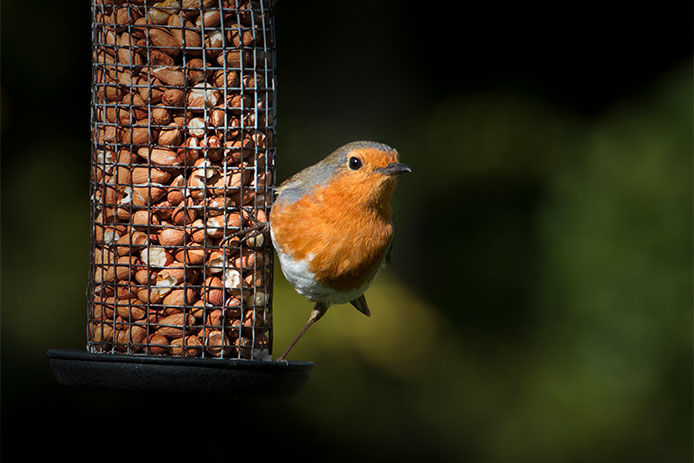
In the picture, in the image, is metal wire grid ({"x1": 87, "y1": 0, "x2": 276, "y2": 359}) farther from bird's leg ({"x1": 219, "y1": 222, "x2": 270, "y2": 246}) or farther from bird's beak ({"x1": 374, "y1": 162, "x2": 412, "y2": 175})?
bird's beak ({"x1": 374, "y1": 162, "x2": 412, "y2": 175})

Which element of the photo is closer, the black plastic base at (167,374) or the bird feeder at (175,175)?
the black plastic base at (167,374)

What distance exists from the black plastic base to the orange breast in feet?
1.42

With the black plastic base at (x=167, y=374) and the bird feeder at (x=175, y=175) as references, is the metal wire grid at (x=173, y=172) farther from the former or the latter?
the black plastic base at (x=167, y=374)

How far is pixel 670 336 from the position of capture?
17.8ft

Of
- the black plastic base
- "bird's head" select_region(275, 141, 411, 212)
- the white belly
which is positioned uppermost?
"bird's head" select_region(275, 141, 411, 212)

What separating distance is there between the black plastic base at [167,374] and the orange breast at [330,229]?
433 millimetres

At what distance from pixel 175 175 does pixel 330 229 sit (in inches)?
22.7

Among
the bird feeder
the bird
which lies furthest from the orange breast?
the bird feeder

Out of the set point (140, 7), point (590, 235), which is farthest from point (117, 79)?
point (590, 235)

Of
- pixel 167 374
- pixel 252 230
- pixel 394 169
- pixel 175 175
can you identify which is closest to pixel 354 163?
pixel 394 169

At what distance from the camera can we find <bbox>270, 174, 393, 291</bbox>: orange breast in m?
3.32

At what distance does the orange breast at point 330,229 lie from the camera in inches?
131

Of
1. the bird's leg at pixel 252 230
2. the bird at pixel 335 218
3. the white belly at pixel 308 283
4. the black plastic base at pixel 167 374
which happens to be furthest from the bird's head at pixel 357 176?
the black plastic base at pixel 167 374

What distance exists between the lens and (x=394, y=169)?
322cm
